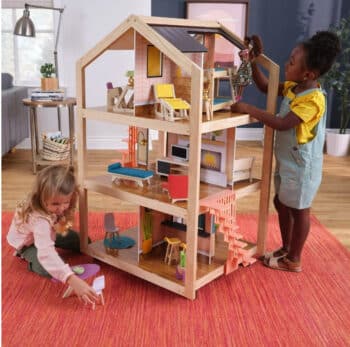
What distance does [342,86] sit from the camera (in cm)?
417

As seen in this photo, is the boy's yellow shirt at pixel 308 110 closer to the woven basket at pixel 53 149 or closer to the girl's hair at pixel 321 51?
the girl's hair at pixel 321 51

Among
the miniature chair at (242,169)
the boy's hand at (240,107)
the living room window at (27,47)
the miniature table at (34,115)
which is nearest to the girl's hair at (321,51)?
the boy's hand at (240,107)

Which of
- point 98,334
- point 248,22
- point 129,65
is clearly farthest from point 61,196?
point 248,22

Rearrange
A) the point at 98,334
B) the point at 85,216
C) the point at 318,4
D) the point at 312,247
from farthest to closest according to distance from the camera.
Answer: the point at 318,4
the point at 312,247
the point at 85,216
the point at 98,334

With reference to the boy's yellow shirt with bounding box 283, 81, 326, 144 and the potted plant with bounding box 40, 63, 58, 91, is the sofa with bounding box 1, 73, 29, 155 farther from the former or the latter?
the boy's yellow shirt with bounding box 283, 81, 326, 144

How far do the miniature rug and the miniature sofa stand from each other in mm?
406

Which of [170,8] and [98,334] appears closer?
[98,334]

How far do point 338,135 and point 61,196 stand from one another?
323cm

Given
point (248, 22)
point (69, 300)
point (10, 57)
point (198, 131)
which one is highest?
point (248, 22)

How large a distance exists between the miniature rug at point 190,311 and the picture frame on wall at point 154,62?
832mm

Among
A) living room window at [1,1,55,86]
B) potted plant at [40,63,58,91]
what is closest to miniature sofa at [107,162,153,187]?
potted plant at [40,63,58,91]

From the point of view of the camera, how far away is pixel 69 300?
1.69 m

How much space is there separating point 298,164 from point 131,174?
68 centimetres

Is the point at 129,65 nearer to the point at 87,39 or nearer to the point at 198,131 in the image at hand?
the point at 87,39
